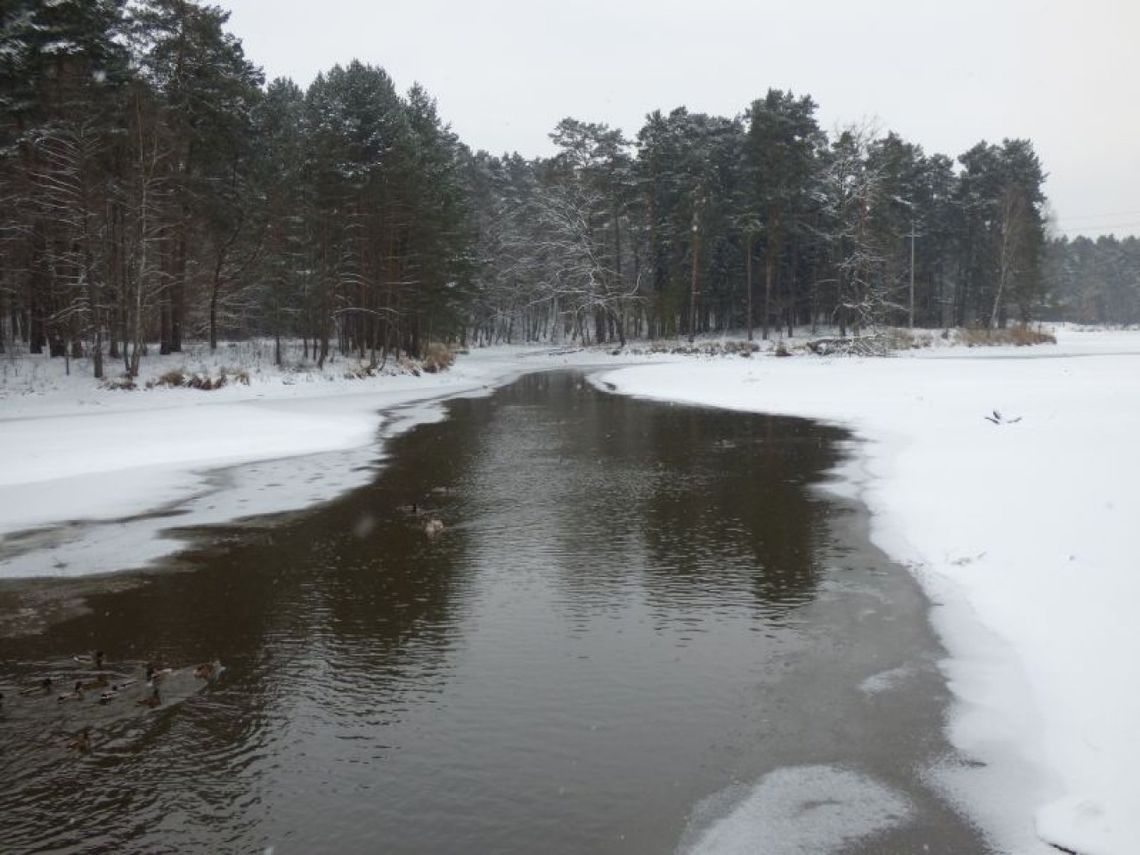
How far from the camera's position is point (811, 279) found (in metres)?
70.8

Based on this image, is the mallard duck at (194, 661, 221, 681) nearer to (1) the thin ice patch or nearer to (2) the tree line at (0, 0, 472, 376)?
(1) the thin ice patch

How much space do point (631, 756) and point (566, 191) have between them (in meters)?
71.0

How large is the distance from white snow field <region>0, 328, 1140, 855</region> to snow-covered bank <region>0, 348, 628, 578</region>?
8cm

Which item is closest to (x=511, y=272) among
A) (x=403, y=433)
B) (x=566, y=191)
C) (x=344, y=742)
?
(x=566, y=191)

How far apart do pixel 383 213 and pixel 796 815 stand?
140 ft

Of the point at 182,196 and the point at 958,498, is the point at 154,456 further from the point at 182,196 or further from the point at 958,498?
the point at 182,196

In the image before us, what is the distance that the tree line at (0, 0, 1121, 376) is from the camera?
103ft

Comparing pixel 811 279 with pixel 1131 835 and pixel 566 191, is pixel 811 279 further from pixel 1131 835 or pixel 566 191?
pixel 1131 835

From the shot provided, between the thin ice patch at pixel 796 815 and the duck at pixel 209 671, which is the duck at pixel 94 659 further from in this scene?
the thin ice patch at pixel 796 815

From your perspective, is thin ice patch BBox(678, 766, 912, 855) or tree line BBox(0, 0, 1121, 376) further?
tree line BBox(0, 0, 1121, 376)

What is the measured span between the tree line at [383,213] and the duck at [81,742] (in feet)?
89.0

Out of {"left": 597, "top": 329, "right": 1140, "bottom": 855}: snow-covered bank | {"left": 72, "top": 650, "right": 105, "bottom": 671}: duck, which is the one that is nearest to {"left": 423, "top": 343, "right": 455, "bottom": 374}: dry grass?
{"left": 597, "top": 329, "right": 1140, "bottom": 855}: snow-covered bank

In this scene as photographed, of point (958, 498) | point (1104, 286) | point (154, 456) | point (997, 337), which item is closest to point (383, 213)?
point (154, 456)

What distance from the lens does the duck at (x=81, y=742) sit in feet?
19.2
